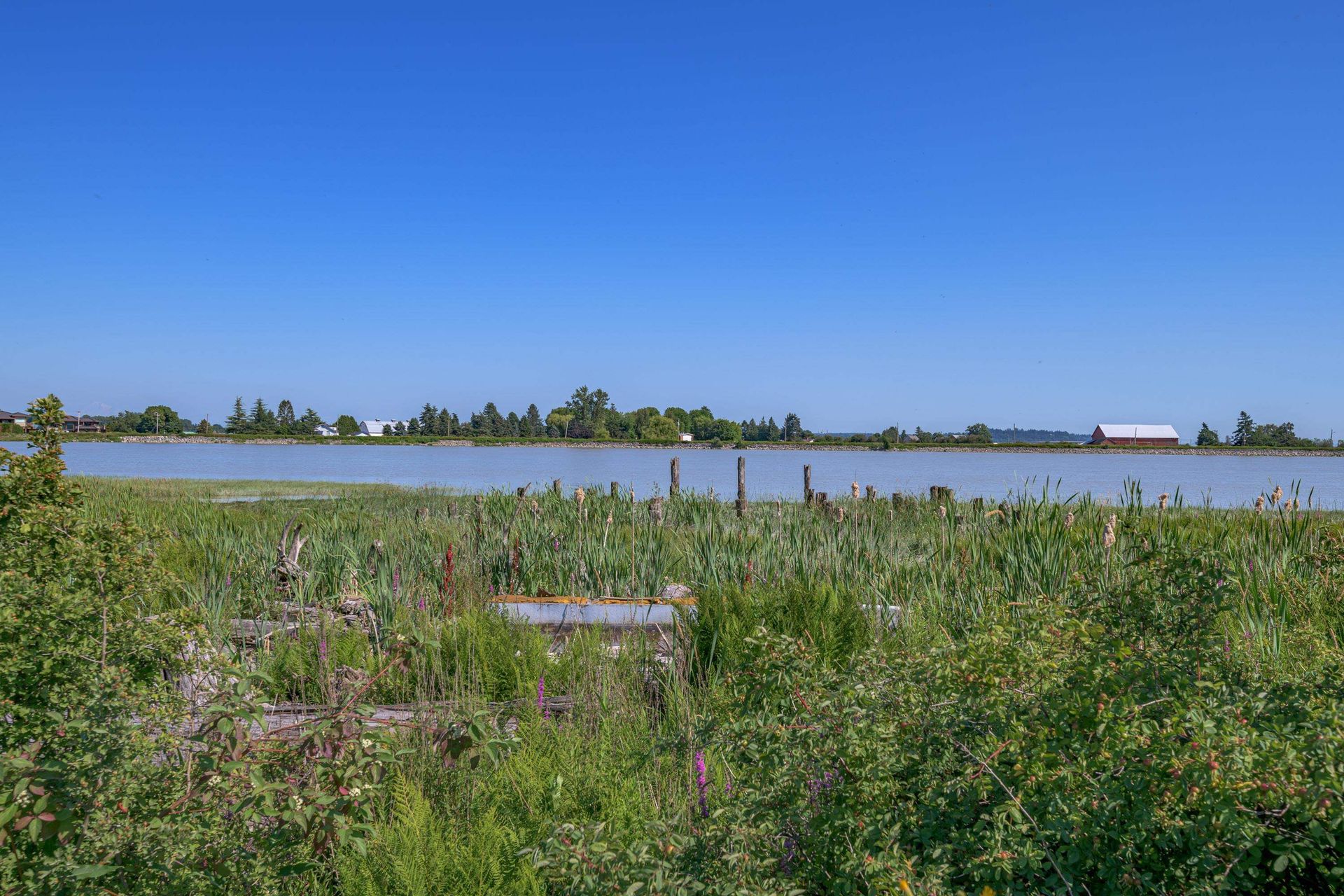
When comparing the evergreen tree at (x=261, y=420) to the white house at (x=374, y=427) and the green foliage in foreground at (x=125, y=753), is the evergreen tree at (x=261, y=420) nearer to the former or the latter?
the white house at (x=374, y=427)

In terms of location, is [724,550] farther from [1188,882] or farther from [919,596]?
[1188,882]

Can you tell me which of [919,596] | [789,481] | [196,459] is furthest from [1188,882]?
[196,459]

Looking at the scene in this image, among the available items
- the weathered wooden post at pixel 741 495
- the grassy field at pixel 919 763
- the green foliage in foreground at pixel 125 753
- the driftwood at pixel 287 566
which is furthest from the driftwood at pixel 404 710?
the weathered wooden post at pixel 741 495

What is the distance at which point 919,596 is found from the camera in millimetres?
6539

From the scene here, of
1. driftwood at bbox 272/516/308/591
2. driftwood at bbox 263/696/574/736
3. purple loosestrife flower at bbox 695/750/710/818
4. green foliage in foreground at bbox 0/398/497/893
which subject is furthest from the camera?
driftwood at bbox 272/516/308/591

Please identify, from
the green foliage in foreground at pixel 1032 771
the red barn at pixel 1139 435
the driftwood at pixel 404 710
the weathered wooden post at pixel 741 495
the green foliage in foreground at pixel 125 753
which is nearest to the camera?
the green foliage in foreground at pixel 1032 771

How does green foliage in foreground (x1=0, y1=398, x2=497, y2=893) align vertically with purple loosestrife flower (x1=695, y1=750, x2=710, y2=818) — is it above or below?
above

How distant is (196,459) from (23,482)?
2450 inches

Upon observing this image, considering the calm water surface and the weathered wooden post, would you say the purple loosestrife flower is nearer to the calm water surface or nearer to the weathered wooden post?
the weathered wooden post

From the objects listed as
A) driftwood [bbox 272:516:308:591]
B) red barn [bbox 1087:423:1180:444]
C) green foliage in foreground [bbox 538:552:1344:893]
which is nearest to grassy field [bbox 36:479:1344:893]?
green foliage in foreground [bbox 538:552:1344:893]

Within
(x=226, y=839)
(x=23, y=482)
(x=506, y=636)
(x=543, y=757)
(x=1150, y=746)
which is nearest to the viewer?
(x=1150, y=746)

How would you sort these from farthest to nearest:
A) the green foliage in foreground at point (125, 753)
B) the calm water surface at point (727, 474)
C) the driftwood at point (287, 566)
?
the calm water surface at point (727, 474) → the driftwood at point (287, 566) → the green foliage in foreground at point (125, 753)

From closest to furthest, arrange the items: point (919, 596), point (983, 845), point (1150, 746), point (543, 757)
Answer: point (983, 845) < point (1150, 746) < point (543, 757) < point (919, 596)

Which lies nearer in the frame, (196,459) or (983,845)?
(983,845)
